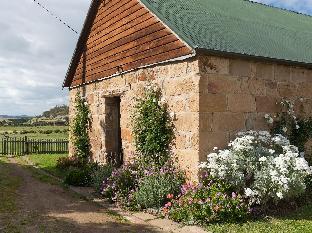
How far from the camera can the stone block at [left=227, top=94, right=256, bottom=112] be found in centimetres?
875

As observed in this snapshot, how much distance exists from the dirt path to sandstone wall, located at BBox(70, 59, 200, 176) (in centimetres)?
213

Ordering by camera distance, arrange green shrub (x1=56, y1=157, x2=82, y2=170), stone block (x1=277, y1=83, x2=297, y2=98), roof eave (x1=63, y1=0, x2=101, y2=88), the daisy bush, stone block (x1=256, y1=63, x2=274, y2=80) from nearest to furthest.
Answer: the daisy bush
stone block (x1=256, y1=63, x2=274, y2=80)
stone block (x1=277, y1=83, x2=297, y2=98)
roof eave (x1=63, y1=0, x2=101, y2=88)
green shrub (x1=56, y1=157, x2=82, y2=170)

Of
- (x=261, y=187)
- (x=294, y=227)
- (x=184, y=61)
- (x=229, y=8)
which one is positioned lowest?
(x=294, y=227)

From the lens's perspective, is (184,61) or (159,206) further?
(184,61)

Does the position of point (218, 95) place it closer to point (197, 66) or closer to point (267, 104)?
point (197, 66)

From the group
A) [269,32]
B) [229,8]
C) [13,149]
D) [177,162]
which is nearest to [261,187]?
[177,162]

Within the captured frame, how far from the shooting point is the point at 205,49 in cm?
809

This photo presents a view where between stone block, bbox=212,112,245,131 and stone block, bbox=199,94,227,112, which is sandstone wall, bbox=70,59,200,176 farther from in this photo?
stone block, bbox=212,112,245,131

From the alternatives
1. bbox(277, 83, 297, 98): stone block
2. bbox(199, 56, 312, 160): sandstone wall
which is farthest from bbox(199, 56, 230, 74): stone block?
bbox(277, 83, 297, 98): stone block

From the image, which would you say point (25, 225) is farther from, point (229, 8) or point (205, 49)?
point (229, 8)

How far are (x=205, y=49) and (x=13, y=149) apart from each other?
18586mm

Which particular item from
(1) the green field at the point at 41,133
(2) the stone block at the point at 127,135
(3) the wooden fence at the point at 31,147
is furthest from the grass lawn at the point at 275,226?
(1) the green field at the point at 41,133

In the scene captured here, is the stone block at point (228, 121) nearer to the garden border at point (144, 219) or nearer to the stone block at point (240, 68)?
the stone block at point (240, 68)

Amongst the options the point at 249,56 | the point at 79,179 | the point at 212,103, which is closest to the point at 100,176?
the point at 79,179
